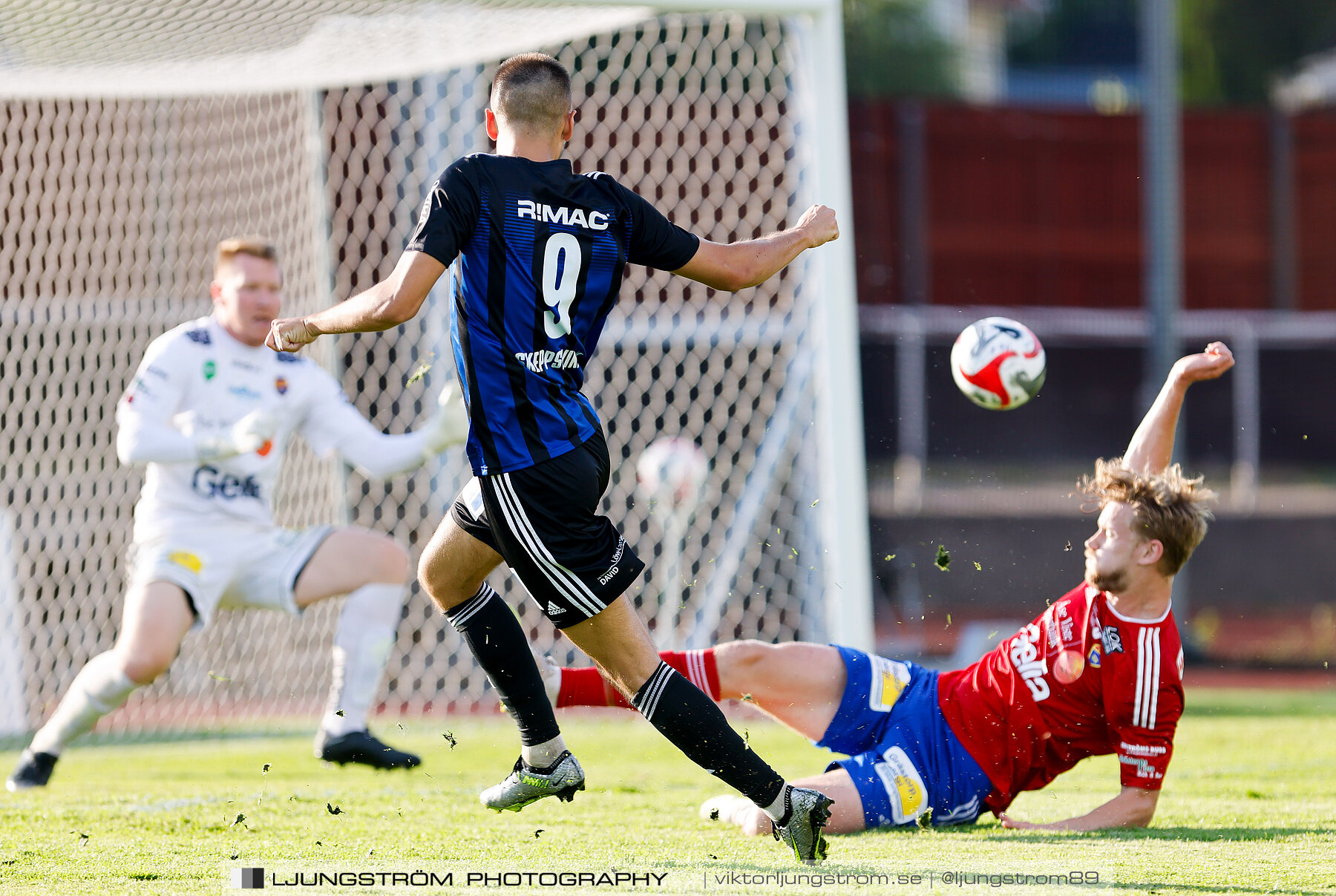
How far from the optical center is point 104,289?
30.7ft

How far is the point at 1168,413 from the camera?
4258mm

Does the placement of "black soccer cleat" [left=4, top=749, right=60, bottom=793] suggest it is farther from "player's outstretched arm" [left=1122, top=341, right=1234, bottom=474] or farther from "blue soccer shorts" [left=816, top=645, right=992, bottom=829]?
"player's outstretched arm" [left=1122, top=341, right=1234, bottom=474]

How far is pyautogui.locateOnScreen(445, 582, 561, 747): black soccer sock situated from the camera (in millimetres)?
3725

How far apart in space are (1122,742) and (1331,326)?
49.0 ft

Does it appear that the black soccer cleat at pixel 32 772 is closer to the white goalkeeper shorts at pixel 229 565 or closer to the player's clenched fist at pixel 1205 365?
the white goalkeeper shorts at pixel 229 565

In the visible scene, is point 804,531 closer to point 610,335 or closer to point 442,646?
point 610,335

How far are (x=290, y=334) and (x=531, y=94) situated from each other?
0.79 metres

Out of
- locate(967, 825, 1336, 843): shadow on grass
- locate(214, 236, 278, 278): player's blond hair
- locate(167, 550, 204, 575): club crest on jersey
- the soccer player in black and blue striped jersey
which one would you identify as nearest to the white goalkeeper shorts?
locate(167, 550, 204, 575): club crest on jersey

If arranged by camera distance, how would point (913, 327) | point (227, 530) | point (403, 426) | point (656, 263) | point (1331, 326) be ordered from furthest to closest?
point (1331, 326), point (913, 327), point (403, 426), point (227, 530), point (656, 263)

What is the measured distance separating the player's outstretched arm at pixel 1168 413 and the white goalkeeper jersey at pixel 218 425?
8.71 feet

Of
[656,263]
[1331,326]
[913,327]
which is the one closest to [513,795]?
[656,263]

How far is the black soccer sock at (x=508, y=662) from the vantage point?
372 cm

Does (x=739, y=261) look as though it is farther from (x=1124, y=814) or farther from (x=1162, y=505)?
(x=1124, y=814)

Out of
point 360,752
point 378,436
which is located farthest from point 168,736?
point 378,436
